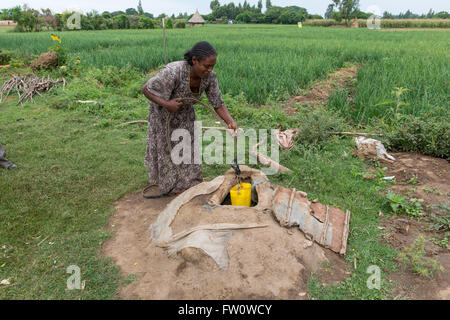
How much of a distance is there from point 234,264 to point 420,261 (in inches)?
46.8

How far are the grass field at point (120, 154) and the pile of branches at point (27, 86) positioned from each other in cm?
31

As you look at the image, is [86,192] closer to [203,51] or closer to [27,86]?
[203,51]

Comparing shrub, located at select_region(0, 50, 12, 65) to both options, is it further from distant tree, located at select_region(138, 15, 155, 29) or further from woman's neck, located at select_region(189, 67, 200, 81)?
distant tree, located at select_region(138, 15, 155, 29)

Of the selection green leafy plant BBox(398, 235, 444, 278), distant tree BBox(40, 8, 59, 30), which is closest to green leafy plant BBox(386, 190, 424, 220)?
green leafy plant BBox(398, 235, 444, 278)

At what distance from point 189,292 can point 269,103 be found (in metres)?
3.99

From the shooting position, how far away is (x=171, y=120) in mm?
2541

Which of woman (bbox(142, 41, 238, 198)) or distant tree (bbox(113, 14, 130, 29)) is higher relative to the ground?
distant tree (bbox(113, 14, 130, 29))

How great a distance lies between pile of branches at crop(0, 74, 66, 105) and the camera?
629cm

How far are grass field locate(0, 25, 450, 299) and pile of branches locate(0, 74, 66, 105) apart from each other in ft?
1.01

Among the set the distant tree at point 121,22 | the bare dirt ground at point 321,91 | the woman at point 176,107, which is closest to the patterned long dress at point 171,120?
the woman at point 176,107

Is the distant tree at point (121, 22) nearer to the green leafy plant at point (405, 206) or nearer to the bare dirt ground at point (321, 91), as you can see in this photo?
the bare dirt ground at point (321, 91)

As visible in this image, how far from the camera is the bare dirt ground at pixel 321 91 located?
5.13 meters

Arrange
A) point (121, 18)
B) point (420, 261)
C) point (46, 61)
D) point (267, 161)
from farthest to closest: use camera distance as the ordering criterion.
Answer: point (121, 18) → point (46, 61) → point (267, 161) → point (420, 261)

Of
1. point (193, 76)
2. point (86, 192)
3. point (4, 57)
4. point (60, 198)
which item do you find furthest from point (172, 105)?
point (4, 57)
